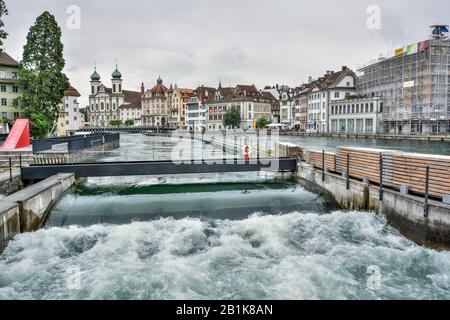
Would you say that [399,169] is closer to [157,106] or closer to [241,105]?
[241,105]

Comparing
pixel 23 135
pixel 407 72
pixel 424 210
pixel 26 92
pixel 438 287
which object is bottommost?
pixel 438 287

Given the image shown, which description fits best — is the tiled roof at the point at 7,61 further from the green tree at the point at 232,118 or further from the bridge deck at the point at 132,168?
the green tree at the point at 232,118

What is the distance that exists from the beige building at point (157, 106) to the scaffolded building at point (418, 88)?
349ft

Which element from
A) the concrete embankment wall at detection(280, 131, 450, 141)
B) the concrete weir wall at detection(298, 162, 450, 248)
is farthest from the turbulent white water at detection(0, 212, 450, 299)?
the concrete embankment wall at detection(280, 131, 450, 141)

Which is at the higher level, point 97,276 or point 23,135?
point 23,135

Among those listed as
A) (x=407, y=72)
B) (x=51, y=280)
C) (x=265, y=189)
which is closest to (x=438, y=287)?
(x=51, y=280)

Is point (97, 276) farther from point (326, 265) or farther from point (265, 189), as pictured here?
point (265, 189)

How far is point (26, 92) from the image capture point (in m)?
50.0

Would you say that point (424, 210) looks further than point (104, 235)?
No

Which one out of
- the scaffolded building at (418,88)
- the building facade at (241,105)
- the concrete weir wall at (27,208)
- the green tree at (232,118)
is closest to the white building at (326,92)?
the scaffolded building at (418,88)

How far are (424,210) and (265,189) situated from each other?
29.1 feet

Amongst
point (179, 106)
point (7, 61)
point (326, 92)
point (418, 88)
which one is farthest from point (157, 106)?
point (418, 88)

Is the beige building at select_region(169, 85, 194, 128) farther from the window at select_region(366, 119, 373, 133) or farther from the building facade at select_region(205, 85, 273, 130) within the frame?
the window at select_region(366, 119, 373, 133)

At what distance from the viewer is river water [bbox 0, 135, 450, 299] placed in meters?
9.57
